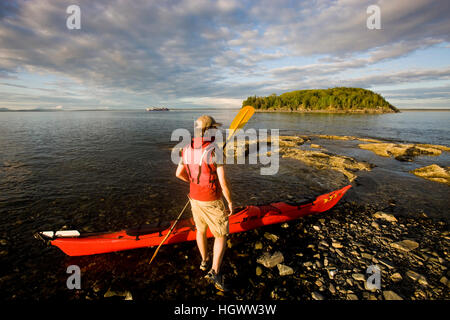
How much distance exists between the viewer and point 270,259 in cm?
497

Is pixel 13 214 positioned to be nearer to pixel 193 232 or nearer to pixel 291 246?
pixel 193 232

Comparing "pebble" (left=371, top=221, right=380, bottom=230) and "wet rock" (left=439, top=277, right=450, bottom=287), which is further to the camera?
"pebble" (left=371, top=221, right=380, bottom=230)

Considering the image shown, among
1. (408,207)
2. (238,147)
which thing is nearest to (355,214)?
(408,207)

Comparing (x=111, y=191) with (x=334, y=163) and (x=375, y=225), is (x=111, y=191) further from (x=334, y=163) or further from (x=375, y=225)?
(x=334, y=163)

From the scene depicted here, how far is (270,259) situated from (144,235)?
11.3ft

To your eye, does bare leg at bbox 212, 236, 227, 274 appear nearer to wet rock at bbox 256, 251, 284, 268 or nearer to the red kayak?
wet rock at bbox 256, 251, 284, 268

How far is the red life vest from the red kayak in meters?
2.22

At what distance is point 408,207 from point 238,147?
39.7 feet

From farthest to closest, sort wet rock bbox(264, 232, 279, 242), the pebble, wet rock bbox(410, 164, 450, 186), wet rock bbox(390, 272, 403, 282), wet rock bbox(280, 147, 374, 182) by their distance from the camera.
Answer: wet rock bbox(280, 147, 374, 182), wet rock bbox(410, 164, 450, 186), the pebble, wet rock bbox(264, 232, 279, 242), wet rock bbox(390, 272, 403, 282)

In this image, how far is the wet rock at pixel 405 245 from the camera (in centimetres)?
514

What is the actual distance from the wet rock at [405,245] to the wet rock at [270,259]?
3250mm

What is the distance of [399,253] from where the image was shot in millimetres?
5000

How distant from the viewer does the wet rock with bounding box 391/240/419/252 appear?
5.14 metres

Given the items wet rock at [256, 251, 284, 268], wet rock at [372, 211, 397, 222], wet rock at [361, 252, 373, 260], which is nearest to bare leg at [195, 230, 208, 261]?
wet rock at [256, 251, 284, 268]
